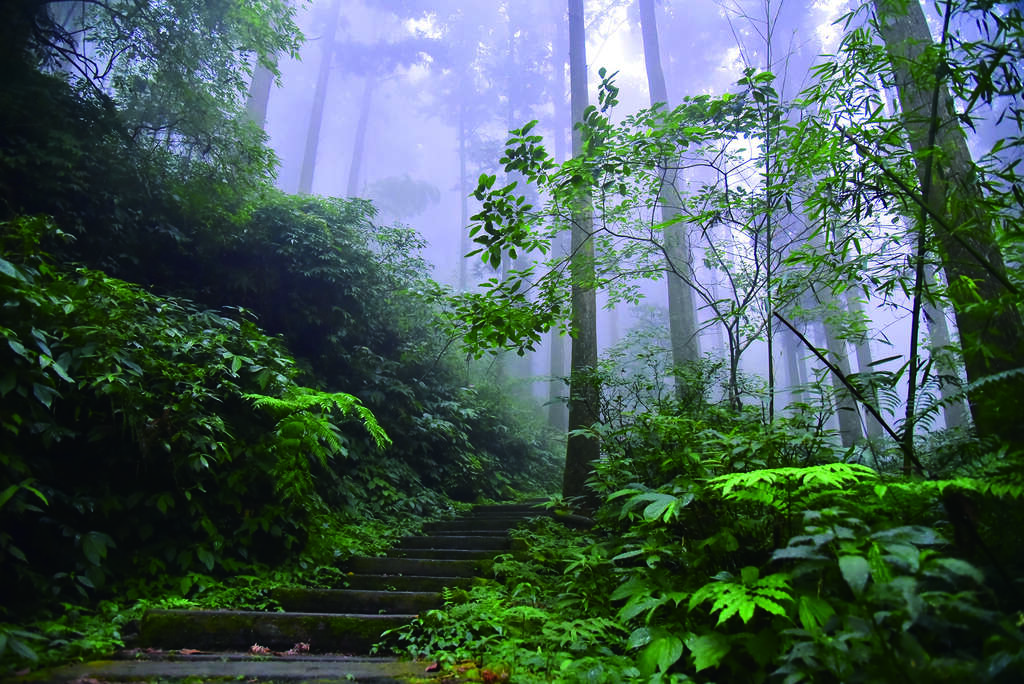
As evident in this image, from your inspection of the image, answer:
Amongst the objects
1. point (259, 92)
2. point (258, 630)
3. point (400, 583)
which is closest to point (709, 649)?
point (258, 630)

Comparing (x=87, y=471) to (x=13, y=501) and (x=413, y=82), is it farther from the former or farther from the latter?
(x=413, y=82)

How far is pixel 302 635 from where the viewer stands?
3189 millimetres

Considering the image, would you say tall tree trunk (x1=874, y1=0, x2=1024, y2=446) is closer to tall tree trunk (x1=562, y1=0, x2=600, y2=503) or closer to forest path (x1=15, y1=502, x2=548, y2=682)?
tall tree trunk (x1=562, y1=0, x2=600, y2=503)

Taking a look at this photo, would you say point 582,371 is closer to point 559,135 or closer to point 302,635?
point 302,635

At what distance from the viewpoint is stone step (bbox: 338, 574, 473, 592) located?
4.17 meters

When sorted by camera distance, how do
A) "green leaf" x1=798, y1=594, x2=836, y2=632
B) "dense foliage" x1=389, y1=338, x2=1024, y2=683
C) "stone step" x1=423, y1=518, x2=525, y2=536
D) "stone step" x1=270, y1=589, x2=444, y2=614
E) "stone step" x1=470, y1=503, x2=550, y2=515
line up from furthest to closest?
"stone step" x1=470, y1=503, x2=550, y2=515
"stone step" x1=423, y1=518, x2=525, y2=536
"stone step" x1=270, y1=589, x2=444, y2=614
"green leaf" x1=798, y1=594, x2=836, y2=632
"dense foliage" x1=389, y1=338, x2=1024, y2=683

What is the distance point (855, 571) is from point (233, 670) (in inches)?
119

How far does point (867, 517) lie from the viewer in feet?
7.00

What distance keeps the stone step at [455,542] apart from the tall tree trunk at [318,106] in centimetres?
1745

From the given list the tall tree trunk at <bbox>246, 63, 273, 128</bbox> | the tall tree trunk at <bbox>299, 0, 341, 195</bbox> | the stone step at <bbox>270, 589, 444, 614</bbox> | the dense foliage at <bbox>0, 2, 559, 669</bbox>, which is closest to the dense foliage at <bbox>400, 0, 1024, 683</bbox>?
the stone step at <bbox>270, 589, 444, 614</bbox>

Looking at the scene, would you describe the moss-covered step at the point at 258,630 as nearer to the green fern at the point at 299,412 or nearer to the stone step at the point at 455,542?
the green fern at the point at 299,412

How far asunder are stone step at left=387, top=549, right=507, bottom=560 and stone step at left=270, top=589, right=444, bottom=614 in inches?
50.2

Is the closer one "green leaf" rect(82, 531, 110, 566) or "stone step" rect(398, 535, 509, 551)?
"green leaf" rect(82, 531, 110, 566)

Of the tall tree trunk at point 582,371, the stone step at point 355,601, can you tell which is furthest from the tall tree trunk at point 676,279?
the stone step at point 355,601
